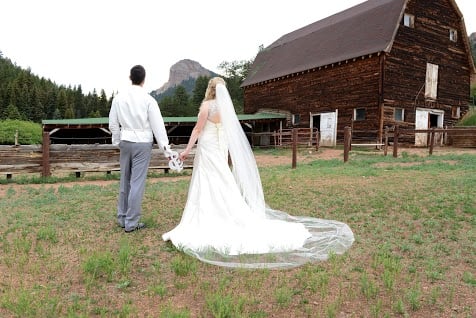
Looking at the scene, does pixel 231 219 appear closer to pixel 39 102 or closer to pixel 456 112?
pixel 456 112

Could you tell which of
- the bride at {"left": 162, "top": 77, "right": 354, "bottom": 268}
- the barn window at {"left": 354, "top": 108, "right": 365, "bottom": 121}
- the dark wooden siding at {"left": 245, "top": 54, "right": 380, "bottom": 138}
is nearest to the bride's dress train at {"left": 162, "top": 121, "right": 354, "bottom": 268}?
the bride at {"left": 162, "top": 77, "right": 354, "bottom": 268}

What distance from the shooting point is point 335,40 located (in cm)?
2331

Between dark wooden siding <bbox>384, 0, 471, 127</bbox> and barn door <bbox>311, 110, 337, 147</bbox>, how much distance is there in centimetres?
316

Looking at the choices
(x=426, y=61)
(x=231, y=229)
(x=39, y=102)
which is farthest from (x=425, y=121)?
(x=39, y=102)

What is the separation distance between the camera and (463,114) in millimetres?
23359

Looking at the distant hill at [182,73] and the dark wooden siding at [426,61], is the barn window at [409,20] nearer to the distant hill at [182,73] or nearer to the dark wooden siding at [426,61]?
the dark wooden siding at [426,61]

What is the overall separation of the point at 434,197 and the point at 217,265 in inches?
178

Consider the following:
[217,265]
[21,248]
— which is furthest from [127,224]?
[217,265]

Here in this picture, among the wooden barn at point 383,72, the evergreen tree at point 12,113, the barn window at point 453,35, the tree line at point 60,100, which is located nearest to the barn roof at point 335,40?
the wooden barn at point 383,72

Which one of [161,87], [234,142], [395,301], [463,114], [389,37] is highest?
[161,87]

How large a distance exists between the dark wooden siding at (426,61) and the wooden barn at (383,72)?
52 mm

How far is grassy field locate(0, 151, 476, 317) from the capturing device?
9.75ft

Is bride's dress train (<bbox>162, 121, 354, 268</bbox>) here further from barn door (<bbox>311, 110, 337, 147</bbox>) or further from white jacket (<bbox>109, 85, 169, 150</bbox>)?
barn door (<bbox>311, 110, 337, 147</bbox>)

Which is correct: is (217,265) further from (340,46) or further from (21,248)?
(340,46)
